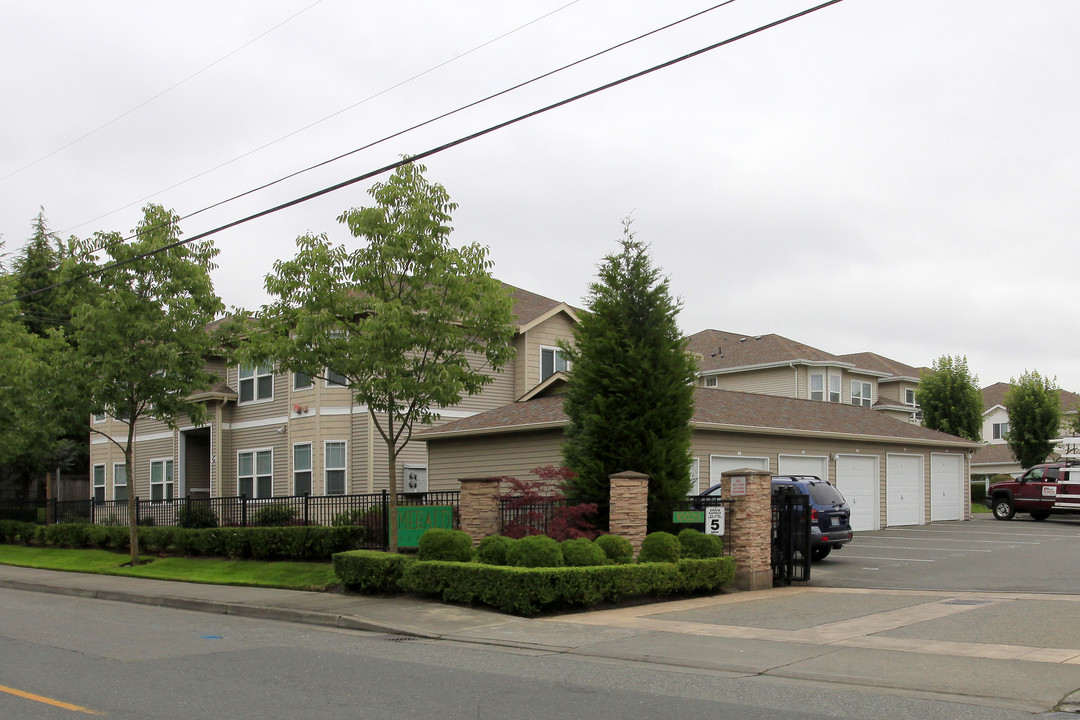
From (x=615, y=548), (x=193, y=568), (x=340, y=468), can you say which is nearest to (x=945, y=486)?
(x=340, y=468)

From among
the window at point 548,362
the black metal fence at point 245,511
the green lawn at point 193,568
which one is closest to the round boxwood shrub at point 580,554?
the green lawn at point 193,568

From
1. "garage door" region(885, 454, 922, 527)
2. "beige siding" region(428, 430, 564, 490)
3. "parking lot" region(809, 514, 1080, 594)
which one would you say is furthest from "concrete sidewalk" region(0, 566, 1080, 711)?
"garage door" region(885, 454, 922, 527)

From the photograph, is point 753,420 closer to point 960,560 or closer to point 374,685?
point 960,560

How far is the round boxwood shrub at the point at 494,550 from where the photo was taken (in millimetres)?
15578

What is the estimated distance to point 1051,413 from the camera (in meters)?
44.9

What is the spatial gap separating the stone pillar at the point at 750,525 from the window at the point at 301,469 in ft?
51.0

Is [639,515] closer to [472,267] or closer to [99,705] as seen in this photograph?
[472,267]

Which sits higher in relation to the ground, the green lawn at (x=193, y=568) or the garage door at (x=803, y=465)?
the garage door at (x=803, y=465)

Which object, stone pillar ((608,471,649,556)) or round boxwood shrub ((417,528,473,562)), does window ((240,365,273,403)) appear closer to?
round boxwood shrub ((417,528,473,562))

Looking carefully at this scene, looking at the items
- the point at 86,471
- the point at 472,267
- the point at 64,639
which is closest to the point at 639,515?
the point at 472,267

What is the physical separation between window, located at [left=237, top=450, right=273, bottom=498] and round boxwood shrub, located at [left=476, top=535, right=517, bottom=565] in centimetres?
1645

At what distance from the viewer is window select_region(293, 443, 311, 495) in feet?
96.1

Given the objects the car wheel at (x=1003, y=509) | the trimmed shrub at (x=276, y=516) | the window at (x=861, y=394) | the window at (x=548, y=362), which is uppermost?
the window at (x=548, y=362)

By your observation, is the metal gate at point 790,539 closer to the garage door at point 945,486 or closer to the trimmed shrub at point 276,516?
the trimmed shrub at point 276,516
